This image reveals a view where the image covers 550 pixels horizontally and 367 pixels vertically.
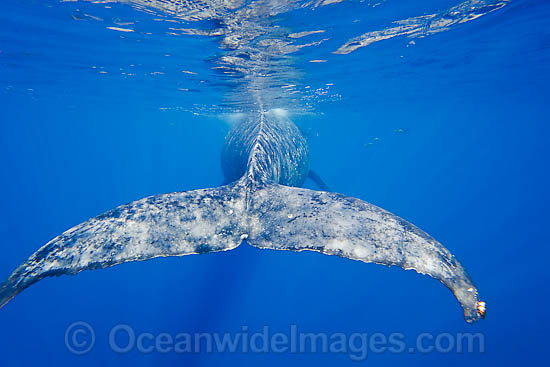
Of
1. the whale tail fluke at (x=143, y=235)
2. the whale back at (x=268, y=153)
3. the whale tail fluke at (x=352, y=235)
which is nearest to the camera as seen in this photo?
the whale tail fluke at (x=143, y=235)

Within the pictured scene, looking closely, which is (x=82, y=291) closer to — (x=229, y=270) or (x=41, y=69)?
(x=229, y=270)

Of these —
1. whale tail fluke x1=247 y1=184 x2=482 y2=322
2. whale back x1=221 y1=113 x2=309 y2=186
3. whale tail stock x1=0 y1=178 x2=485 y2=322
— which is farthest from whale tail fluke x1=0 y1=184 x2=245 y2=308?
whale back x1=221 y1=113 x2=309 y2=186

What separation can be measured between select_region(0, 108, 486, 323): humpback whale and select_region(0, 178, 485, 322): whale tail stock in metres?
0.01

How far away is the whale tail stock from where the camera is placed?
3133mm

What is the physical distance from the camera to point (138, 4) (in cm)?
789

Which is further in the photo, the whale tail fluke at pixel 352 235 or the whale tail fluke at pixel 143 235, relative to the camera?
the whale tail fluke at pixel 352 235

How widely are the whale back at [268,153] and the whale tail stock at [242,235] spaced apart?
1626 millimetres

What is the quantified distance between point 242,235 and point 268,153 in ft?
12.2

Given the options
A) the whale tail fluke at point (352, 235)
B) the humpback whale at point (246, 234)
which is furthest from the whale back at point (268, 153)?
the whale tail fluke at point (352, 235)

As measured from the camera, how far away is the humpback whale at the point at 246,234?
3131mm

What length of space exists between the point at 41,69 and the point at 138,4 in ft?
38.3

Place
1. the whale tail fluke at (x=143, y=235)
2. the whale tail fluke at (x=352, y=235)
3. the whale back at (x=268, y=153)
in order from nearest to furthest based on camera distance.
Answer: the whale tail fluke at (x=143, y=235) < the whale tail fluke at (x=352, y=235) < the whale back at (x=268, y=153)

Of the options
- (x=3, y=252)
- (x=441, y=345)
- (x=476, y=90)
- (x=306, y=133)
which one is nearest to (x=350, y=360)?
(x=441, y=345)

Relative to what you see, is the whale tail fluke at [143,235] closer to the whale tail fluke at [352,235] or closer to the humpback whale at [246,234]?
the humpback whale at [246,234]
